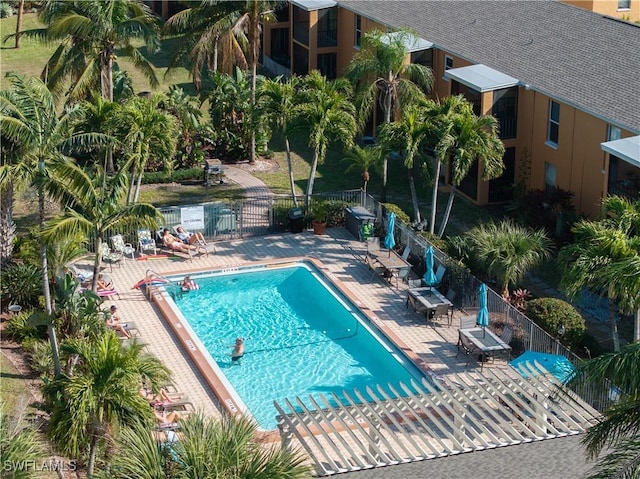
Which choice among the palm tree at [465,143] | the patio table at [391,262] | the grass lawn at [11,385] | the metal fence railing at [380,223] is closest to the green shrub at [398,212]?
the metal fence railing at [380,223]

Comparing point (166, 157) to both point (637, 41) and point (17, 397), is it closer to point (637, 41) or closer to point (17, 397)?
point (17, 397)

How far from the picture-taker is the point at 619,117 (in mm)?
34250

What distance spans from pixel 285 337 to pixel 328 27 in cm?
2217

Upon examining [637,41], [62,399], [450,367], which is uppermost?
[637,41]

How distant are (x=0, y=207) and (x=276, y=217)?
9.65 meters

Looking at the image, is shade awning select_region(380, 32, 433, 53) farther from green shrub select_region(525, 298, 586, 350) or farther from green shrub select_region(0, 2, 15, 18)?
green shrub select_region(0, 2, 15, 18)

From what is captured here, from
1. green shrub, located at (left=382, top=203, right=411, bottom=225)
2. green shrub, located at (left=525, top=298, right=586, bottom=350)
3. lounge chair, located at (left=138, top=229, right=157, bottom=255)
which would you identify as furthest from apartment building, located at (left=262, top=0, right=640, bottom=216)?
lounge chair, located at (left=138, top=229, right=157, bottom=255)

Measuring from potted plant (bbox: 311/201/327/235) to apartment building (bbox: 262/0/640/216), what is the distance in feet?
19.3

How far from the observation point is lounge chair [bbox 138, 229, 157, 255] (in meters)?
34.9

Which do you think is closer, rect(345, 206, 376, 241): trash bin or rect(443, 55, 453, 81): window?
rect(345, 206, 376, 241): trash bin

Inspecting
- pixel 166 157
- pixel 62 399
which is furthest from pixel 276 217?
pixel 62 399

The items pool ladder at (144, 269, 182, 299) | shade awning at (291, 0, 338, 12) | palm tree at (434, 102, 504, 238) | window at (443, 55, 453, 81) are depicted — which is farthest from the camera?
shade awning at (291, 0, 338, 12)

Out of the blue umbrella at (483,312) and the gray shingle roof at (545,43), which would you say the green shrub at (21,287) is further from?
the gray shingle roof at (545,43)

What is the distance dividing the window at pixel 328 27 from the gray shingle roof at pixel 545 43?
1.19 metres
